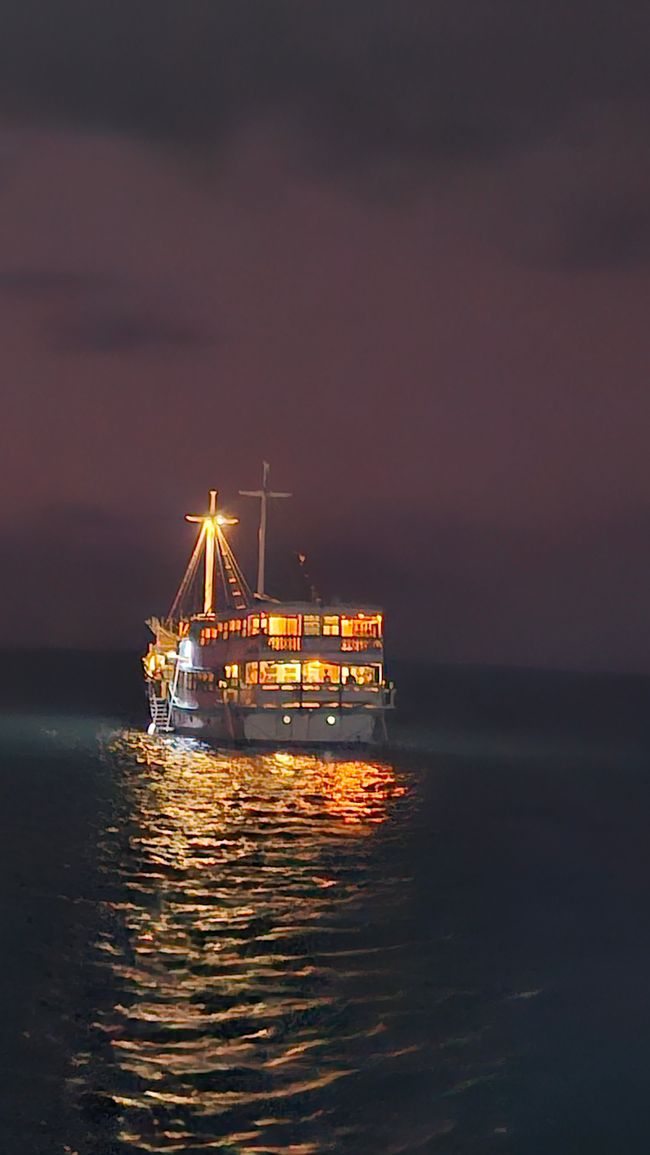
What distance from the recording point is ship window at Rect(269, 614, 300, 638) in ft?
415

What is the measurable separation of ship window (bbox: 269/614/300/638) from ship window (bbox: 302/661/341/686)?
3852mm

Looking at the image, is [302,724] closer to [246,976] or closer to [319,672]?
[319,672]

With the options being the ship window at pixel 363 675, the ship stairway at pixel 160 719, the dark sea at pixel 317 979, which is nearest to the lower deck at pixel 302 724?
the ship window at pixel 363 675

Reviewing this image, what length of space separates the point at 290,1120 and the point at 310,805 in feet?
195

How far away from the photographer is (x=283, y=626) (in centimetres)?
12681

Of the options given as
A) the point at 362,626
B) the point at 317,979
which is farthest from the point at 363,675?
A: the point at 317,979

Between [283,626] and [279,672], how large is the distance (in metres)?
4.37

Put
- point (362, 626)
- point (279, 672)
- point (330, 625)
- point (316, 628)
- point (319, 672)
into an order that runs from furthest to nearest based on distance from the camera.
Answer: point (362, 626) < point (316, 628) < point (330, 625) < point (279, 672) < point (319, 672)

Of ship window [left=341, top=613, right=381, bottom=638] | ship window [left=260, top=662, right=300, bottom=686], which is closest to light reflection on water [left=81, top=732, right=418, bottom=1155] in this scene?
ship window [left=260, top=662, right=300, bottom=686]

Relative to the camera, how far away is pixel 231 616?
13738cm

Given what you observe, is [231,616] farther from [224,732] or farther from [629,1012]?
[629,1012]

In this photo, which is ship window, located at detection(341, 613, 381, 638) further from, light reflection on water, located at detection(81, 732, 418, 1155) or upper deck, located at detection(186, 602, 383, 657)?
light reflection on water, located at detection(81, 732, 418, 1155)

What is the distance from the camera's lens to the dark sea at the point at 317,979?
2962 cm

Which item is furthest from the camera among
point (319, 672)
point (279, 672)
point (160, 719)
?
point (160, 719)
